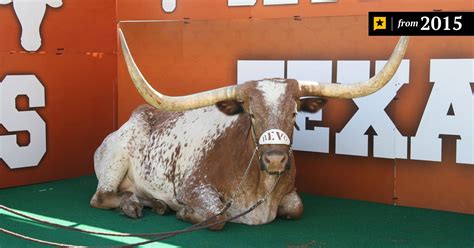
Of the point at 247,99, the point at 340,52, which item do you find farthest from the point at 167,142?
the point at 340,52

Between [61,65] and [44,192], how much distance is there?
1.43m

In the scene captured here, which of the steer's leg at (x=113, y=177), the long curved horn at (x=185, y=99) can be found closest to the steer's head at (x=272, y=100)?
the long curved horn at (x=185, y=99)

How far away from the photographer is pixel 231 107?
15.3 feet

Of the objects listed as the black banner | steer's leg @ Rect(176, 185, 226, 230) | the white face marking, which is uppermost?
the black banner

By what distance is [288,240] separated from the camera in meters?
4.46

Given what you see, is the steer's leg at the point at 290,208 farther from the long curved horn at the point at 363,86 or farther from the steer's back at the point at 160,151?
the long curved horn at the point at 363,86

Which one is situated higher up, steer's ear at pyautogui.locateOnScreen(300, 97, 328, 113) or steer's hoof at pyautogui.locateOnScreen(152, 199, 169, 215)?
steer's ear at pyautogui.locateOnScreen(300, 97, 328, 113)

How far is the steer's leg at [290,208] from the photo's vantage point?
4.98m

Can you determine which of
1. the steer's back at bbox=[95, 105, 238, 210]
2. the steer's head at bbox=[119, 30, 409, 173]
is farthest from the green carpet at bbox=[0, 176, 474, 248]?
the steer's head at bbox=[119, 30, 409, 173]

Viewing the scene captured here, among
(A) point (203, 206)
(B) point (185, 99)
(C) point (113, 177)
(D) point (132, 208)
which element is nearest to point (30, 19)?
(C) point (113, 177)

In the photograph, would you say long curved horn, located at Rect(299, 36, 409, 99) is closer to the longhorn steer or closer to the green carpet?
the longhorn steer

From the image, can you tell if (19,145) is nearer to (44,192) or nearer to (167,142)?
(44,192)

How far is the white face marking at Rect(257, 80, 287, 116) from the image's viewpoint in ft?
14.3

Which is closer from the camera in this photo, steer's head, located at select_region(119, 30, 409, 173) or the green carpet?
steer's head, located at select_region(119, 30, 409, 173)
